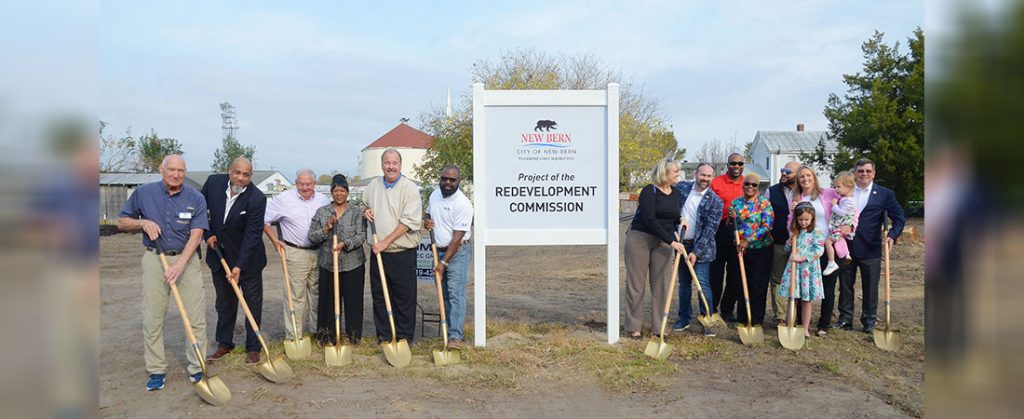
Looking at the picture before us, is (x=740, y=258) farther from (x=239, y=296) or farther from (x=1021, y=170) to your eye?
(x=1021, y=170)

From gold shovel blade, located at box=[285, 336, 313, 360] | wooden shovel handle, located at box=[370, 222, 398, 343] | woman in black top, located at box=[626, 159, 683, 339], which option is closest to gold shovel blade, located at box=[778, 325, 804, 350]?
woman in black top, located at box=[626, 159, 683, 339]

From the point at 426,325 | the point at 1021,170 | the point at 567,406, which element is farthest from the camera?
the point at 426,325

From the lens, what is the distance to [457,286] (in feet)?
22.6

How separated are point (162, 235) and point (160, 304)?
557mm

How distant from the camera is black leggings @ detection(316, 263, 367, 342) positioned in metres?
6.60

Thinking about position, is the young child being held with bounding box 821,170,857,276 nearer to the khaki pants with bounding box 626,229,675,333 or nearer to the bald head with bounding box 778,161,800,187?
the bald head with bounding box 778,161,800,187

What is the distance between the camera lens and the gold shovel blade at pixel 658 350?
639 centimetres

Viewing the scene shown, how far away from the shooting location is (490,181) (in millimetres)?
6852

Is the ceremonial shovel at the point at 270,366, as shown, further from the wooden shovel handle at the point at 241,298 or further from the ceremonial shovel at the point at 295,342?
the ceremonial shovel at the point at 295,342

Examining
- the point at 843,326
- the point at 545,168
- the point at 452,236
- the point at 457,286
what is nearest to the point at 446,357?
the point at 457,286

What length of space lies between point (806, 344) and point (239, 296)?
217 inches

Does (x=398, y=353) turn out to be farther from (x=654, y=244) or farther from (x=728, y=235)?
(x=728, y=235)

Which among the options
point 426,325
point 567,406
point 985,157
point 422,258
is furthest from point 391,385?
point 985,157

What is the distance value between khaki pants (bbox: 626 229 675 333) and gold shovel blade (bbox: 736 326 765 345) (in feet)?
2.70
